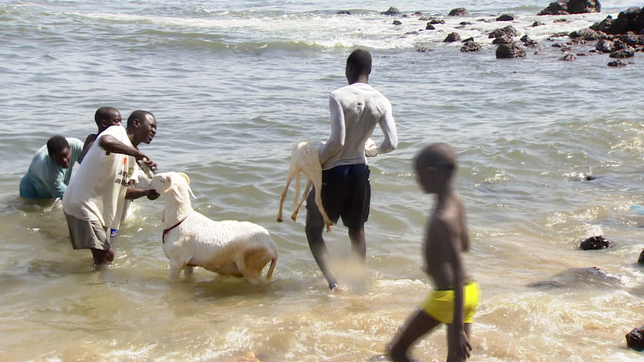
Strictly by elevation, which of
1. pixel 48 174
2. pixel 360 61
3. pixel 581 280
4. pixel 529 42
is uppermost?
pixel 360 61

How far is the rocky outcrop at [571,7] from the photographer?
3994 cm

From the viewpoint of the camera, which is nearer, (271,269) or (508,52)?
(271,269)

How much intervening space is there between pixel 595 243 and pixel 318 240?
3160 millimetres

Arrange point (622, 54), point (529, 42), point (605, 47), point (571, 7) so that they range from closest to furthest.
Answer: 1. point (622, 54)
2. point (605, 47)
3. point (529, 42)
4. point (571, 7)

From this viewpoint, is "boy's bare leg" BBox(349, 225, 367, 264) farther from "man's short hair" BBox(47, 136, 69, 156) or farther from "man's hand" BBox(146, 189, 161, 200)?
"man's short hair" BBox(47, 136, 69, 156)

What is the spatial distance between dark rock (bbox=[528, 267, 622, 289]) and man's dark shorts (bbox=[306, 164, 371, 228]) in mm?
1632

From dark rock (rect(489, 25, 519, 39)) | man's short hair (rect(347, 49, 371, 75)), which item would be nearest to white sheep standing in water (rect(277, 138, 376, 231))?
man's short hair (rect(347, 49, 371, 75))

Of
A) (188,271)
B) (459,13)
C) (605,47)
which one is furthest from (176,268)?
(459,13)

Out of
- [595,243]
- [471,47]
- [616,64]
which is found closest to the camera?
[595,243]

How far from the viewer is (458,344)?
3668mm

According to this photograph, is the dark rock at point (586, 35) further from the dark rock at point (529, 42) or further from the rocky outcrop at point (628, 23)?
the dark rock at point (529, 42)

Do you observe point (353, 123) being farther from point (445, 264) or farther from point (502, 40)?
point (502, 40)

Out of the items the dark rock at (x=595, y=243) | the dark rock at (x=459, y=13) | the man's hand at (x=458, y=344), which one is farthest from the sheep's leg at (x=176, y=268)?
the dark rock at (x=459, y=13)

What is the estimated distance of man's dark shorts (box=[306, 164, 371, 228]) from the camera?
558 centimetres
